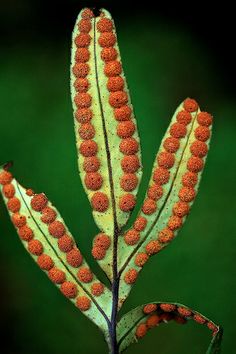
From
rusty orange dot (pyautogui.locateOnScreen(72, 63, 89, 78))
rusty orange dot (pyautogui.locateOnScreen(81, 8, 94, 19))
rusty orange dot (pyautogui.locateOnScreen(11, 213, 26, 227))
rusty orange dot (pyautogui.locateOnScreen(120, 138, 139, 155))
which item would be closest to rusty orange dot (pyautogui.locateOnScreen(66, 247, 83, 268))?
rusty orange dot (pyautogui.locateOnScreen(11, 213, 26, 227))

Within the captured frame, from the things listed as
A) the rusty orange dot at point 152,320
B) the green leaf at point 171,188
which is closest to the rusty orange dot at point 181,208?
the green leaf at point 171,188

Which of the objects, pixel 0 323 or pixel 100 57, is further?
pixel 0 323

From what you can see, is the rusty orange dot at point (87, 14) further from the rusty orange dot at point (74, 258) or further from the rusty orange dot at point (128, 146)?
the rusty orange dot at point (74, 258)

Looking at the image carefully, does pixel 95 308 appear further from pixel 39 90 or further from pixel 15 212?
pixel 39 90

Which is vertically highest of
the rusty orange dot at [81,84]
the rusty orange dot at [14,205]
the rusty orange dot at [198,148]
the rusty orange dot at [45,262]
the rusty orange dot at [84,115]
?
the rusty orange dot at [81,84]

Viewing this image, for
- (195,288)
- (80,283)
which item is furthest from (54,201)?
(195,288)

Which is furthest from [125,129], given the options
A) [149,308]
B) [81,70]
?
[149,308]

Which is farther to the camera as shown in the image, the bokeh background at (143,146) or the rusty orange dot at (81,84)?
the bokeh background at (143,146)
